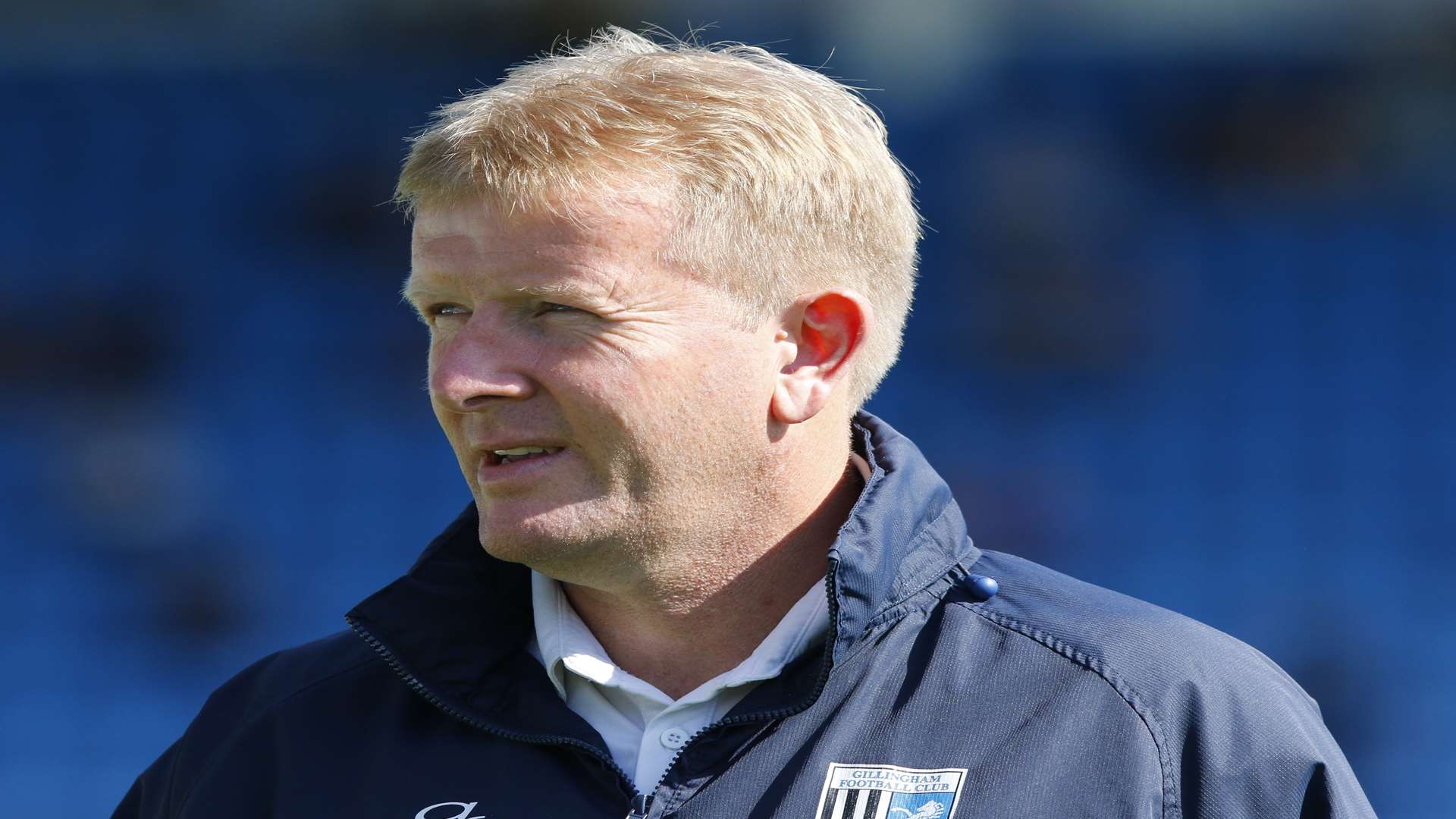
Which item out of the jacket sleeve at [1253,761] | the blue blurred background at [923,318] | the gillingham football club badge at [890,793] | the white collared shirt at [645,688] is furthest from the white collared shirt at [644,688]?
the blue blurred background at [923,318]

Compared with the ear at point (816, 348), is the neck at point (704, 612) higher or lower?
lower

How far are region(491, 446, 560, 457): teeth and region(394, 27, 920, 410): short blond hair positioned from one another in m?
0.22

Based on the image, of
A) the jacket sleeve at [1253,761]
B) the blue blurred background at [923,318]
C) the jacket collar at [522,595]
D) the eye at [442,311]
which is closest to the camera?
the jacket sleeve at [1253,761]

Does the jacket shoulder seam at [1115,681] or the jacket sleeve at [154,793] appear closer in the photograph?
the jacket shoulder seam at [1115,681]

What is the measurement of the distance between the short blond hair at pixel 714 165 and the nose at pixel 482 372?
0.13m

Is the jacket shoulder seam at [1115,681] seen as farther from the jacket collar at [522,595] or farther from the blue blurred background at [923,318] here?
the blue blurred background at [923,318]

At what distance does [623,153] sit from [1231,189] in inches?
134

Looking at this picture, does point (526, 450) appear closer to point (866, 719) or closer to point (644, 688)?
point (644, 688)

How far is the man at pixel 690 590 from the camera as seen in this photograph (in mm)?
1381

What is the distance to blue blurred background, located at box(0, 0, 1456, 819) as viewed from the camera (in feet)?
14.2

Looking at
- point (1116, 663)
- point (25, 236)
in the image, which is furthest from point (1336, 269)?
point (25, 236)

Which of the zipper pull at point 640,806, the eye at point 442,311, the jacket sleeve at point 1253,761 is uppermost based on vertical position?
the eye at point 442,311

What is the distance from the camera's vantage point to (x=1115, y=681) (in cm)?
140

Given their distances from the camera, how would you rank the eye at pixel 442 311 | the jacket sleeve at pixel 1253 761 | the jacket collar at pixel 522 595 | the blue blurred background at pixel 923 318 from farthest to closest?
the blue blurred background at pixel 923 318 < the eye at pixel 442 311 < the jacket collar at pixel 522 595 < the jacket sleeve at pixel 1253 761
